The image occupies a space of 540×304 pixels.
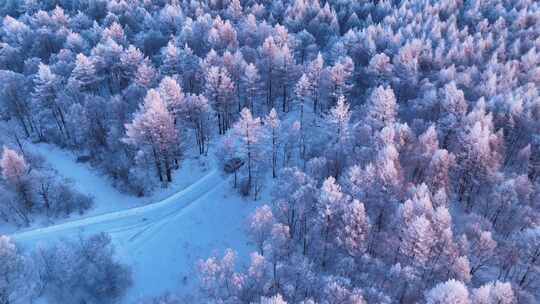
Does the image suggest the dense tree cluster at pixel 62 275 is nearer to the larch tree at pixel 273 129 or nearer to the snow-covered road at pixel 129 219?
the snow-covered road at pixel 129 219

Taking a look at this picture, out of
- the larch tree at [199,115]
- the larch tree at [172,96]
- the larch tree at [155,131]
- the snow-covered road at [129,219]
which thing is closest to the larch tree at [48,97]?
the larch tree at [155,131]

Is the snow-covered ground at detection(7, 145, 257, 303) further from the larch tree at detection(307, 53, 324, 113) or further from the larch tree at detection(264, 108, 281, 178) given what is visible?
the larch tree at detection(307, 53, 324, 113)

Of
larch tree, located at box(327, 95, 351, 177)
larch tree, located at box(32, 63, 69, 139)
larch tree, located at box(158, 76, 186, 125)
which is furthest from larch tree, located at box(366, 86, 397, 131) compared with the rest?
larch tree, located at box(32, 63, 69, 139)

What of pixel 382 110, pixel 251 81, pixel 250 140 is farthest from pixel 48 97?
pixel 382 110

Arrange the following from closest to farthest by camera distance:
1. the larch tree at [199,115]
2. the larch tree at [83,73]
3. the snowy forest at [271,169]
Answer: the snowy forest at [271,169] < the larch tree at [199,115] < the larch tree at [83,73]

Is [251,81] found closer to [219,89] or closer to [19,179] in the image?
[219,89]
